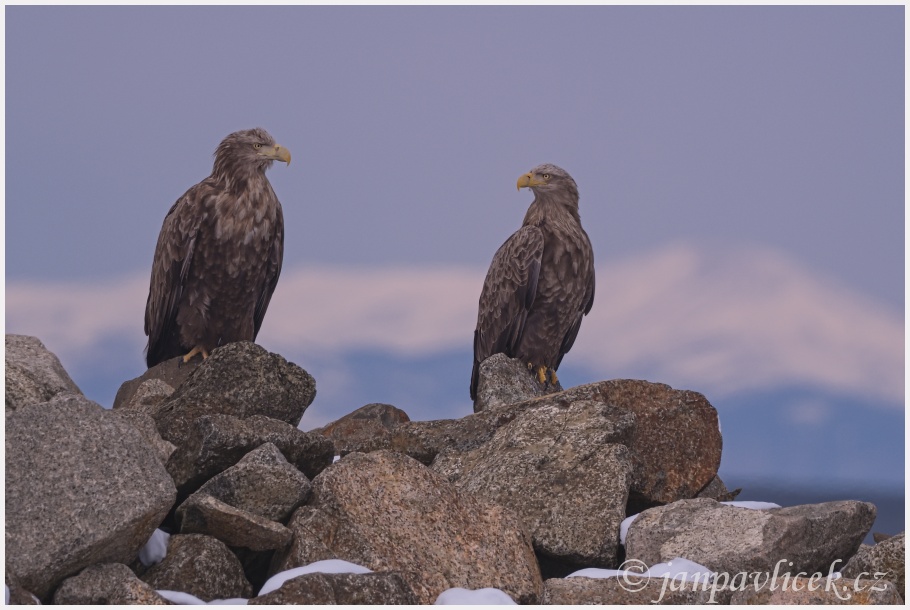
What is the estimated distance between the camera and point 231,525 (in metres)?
8.22

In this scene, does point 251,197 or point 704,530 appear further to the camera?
point 251,197

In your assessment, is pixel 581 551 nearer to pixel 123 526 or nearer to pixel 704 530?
pixel 704 530

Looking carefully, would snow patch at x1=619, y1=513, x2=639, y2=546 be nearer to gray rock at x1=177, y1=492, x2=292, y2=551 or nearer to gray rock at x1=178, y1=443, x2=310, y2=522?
gray rock at x1=178, y1=443, x2=310, y2=522

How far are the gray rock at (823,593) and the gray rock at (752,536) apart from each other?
102 centimetres

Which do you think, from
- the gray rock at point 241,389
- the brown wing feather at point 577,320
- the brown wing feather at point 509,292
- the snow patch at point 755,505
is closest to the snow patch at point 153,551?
the gray rock at point 241,389

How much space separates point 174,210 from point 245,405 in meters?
4.56

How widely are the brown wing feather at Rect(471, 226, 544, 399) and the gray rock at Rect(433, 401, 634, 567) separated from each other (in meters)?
4.52

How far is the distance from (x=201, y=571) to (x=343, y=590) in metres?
1.11

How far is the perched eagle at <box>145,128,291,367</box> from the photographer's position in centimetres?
1409

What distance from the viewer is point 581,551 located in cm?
936

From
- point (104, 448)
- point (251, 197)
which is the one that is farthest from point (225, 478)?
point (251, 197)

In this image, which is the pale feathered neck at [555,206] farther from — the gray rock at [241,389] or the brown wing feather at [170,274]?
the gray rock at [241,389]

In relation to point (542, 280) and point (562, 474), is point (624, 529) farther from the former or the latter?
point (542, 280)

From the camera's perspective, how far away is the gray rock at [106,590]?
7.48 m
